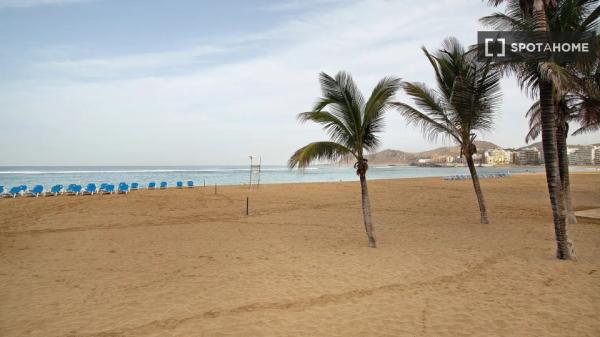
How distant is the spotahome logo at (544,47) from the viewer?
603cm

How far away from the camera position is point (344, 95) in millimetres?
7621

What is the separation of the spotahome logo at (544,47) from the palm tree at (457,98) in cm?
268

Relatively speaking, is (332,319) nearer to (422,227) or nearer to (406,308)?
(406,308)

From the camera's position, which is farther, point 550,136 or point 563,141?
point 563,141

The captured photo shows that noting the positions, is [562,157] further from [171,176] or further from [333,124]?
[171,176]

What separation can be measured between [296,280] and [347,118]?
3.95m

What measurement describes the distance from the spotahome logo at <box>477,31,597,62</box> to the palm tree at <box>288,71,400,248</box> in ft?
6.86


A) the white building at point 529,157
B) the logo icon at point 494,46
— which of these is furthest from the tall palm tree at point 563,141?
the white building at point 529,157

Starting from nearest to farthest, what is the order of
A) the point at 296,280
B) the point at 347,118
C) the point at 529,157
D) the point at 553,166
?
1. the point at 296,280
2. the point at 553,166
3. the point at 347,118
4. the point at 529,157

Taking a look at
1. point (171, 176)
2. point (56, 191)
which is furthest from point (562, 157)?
point (171, 176)

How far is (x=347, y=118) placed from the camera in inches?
305

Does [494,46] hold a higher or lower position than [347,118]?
higher

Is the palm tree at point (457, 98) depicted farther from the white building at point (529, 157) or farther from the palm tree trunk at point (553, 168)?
the white building at point (529, 157)

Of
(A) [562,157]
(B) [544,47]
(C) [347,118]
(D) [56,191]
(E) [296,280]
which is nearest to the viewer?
(E) [296,280]
